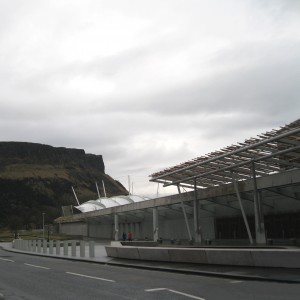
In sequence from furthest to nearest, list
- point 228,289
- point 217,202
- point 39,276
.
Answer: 1. point 217,202
2. point 39,276
3. point 228,289

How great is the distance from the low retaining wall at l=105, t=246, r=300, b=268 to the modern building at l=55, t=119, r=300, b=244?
5874 mm

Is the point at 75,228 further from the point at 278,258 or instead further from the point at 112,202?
the point at 278,258

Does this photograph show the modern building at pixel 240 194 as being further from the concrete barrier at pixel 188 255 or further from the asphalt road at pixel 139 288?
the asphalt road at pixel 139 288

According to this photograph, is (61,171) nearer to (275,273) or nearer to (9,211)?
(9,211)

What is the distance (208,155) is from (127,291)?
15570 mm

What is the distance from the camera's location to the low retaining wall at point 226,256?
14484 millimetres

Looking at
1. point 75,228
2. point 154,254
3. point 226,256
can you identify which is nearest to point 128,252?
point 154,254

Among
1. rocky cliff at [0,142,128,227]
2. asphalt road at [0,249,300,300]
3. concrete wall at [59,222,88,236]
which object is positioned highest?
rocky cliff at [0,142,128,227]

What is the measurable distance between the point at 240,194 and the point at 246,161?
8.25 m

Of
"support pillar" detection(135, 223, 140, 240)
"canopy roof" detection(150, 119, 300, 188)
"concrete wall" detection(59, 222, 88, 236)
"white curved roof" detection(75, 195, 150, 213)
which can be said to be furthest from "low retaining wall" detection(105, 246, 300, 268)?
"white curved roof" detection(75, 195, 150, 213)

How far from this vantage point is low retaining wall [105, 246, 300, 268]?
1448cm

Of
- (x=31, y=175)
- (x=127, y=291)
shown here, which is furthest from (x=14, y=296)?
(x=31, y=175)

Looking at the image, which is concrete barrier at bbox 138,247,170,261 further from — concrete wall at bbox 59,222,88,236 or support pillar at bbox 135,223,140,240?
concrete wall at bbox 59,222,88,236

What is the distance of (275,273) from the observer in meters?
13.5
